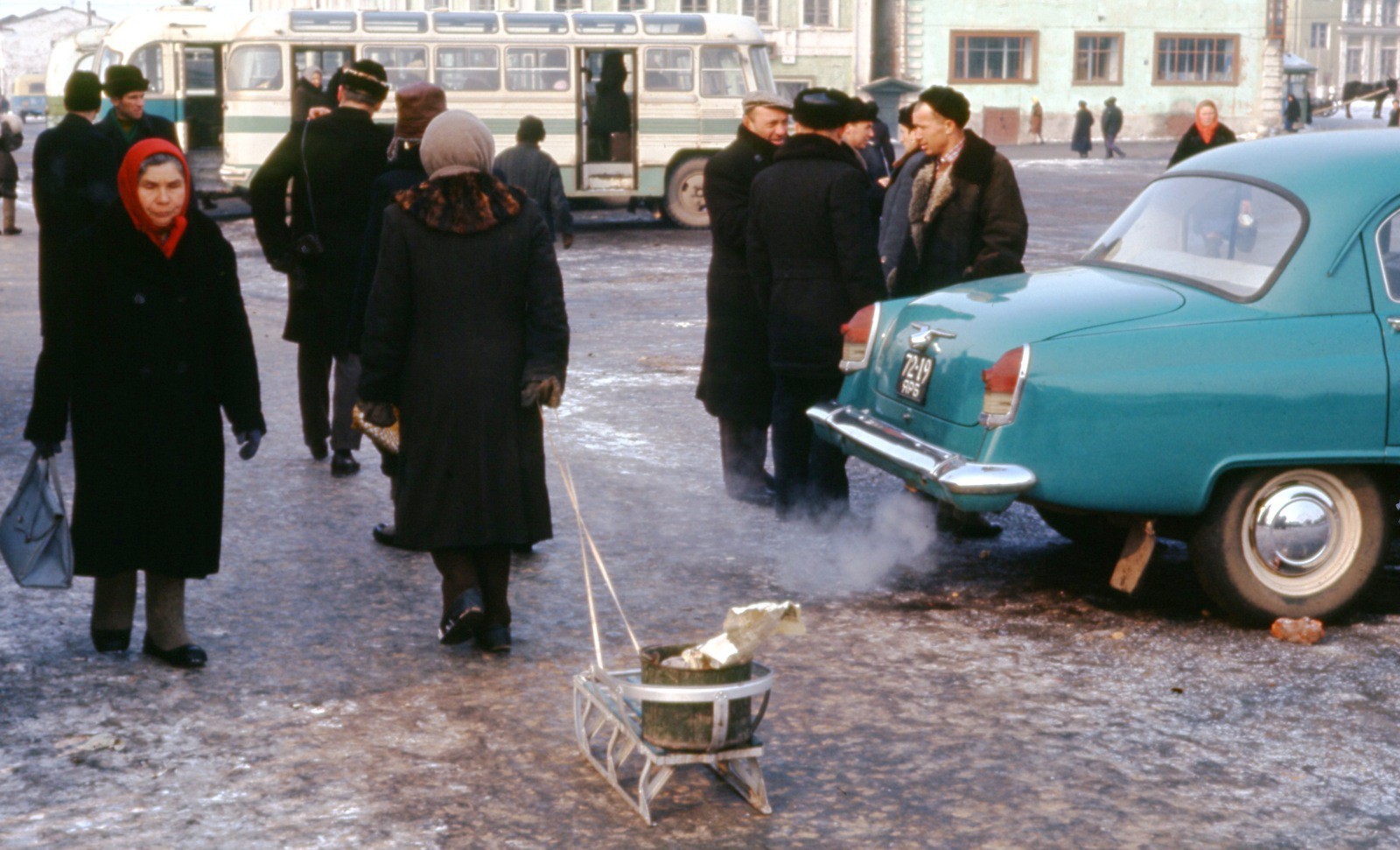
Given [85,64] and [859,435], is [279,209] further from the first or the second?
[85,64]

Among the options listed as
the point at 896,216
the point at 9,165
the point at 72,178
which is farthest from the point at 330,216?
the point at 9,165

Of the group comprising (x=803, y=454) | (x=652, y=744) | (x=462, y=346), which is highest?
(x=462, y=346)

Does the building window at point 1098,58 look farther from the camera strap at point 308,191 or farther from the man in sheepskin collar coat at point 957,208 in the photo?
the camera strap at point 308,191

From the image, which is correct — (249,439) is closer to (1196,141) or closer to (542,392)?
(542,392)

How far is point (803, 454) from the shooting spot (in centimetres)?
755

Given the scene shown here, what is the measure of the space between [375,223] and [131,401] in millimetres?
1346

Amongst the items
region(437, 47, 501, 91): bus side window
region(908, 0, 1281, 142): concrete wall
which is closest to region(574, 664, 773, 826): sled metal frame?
region(437, 47, 501, 91): bus side window

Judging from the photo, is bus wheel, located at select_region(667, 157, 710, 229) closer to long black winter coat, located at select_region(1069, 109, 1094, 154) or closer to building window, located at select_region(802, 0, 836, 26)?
long black winter coat, located at select_region(1069, 109, 1094, 154)

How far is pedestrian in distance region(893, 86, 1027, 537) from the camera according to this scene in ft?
24.0

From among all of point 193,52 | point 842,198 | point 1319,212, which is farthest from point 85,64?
point 1319,212

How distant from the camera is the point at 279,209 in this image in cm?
817

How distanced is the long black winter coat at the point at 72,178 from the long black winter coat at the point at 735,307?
3.57 meters

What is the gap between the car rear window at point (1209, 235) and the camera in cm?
587

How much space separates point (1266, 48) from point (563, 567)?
183 ft
